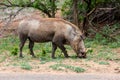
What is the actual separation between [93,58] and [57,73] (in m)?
2.64

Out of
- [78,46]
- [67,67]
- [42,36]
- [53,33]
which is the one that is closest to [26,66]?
[67,67]

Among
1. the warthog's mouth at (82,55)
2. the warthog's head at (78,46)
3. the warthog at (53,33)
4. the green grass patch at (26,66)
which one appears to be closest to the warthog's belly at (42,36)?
the warthog at (53,33)

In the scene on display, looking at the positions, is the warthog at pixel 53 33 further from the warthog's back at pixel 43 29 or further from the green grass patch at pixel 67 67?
the green grass patch at pixel 67 67

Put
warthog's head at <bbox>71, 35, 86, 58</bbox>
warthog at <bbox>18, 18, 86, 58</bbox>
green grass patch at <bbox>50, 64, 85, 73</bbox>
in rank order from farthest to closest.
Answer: warthog's head at <bbox>71, 35, 86, 58</bbox> < warthog at <bbox>18, 18, 86, 58</bbox> < green grass patch at <bbox>50, 64, 85, 73</bbox>

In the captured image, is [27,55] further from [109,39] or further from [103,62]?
[109,39]

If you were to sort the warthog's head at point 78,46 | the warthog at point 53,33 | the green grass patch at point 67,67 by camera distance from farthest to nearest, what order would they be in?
the warthog's head at point 78,46, the warthog at point 53,33, the green grass patch at point 67,67

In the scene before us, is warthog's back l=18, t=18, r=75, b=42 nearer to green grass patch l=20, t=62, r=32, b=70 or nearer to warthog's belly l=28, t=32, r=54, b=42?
warthog's belly l=28, t=32, r=54, b=42

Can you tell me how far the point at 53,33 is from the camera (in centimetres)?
1270

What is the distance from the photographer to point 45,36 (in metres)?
12.7

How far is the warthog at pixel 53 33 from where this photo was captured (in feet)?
41.6

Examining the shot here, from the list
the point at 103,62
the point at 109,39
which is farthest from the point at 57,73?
the point at 109,39

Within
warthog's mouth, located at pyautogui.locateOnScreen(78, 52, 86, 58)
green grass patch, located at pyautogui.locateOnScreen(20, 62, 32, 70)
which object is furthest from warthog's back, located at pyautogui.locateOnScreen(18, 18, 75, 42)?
green grass patch, located at pyautogui.locateOnScreen(20, 62, 32, 70)

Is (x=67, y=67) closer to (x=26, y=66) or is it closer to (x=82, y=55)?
(x=26, y=66)

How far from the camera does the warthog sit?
12.7 meters
